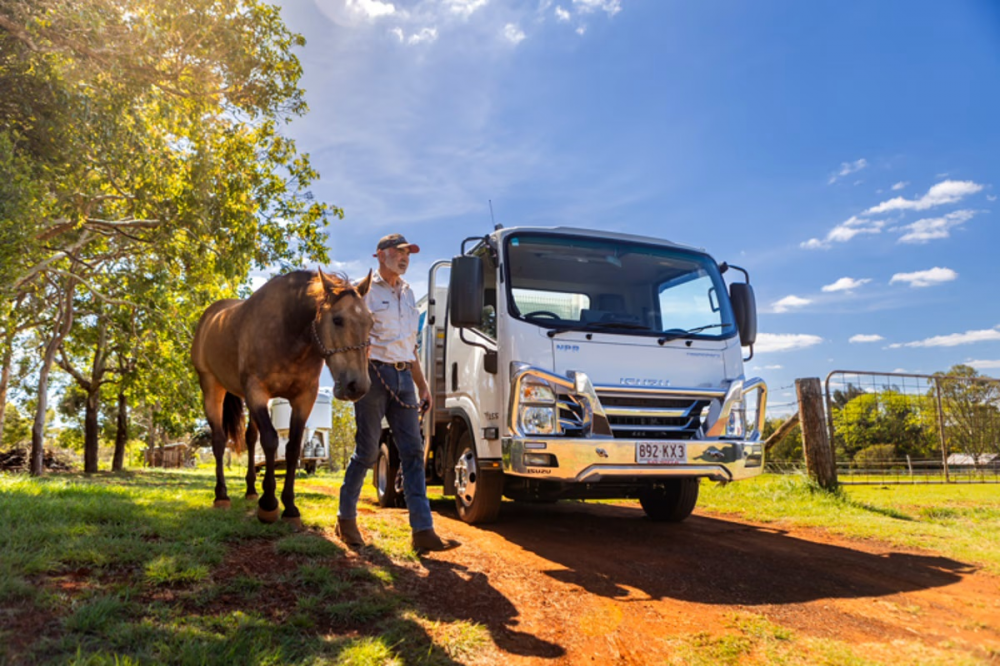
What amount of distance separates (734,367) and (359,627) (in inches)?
172

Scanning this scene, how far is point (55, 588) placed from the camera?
3.19 m

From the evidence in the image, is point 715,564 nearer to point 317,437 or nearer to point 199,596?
point 199,596

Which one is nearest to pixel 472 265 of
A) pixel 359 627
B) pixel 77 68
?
pixel 359 627

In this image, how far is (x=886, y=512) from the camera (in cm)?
787

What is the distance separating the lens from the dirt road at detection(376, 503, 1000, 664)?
3.28 metres

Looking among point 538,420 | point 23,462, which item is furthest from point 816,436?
point 23,462

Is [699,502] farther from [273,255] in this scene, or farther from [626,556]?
[273,255]

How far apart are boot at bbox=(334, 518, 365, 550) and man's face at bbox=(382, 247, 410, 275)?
1.88 metres

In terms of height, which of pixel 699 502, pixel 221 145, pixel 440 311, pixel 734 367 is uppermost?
pixel 221 145

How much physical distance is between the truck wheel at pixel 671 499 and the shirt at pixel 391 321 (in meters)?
3.42

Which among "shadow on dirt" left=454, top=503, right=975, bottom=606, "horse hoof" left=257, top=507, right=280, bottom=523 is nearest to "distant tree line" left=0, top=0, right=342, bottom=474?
"horse hoof" left=257, top=507, right=280, bottom=523

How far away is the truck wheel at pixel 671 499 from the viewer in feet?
22.9

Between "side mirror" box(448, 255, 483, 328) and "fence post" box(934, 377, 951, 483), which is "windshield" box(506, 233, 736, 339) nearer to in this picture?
"side mirror" box(448, 255, 483, 328)

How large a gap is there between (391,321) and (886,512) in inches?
261
